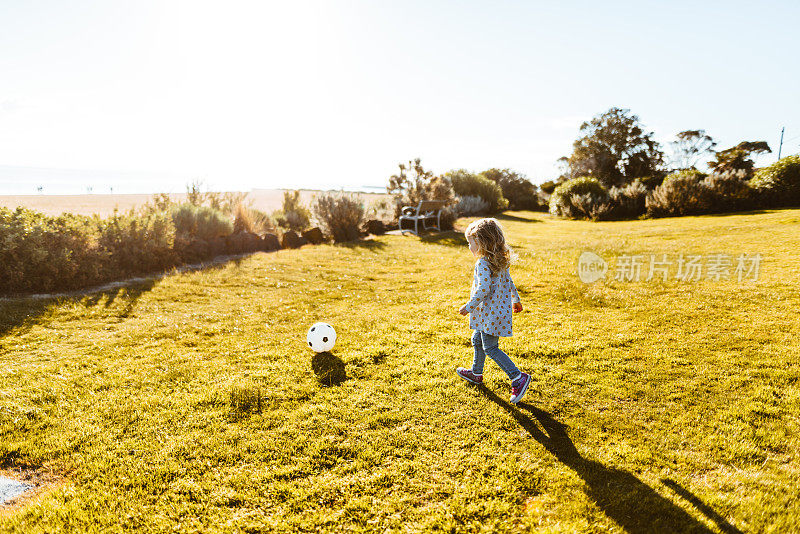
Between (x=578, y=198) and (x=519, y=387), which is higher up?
(x=578, y=198)

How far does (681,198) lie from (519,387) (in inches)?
746

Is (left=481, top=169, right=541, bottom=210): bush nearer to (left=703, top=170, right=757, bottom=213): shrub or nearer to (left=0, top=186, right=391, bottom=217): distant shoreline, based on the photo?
(left=0, top=186, right=391, bottom=217): distant shoreline

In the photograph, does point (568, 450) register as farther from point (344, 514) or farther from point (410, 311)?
point (410, 311)

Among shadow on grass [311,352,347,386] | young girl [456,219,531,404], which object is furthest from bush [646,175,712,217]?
shadow on grass [311,352,347,386]

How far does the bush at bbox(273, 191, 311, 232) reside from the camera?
16.0m

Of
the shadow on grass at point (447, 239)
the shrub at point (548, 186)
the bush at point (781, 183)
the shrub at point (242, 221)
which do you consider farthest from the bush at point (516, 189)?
the shrub at point (242, 221)

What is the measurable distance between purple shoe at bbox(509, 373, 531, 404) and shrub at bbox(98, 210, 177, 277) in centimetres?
831

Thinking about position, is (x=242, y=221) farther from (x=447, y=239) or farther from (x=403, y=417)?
(x=403, y=417)

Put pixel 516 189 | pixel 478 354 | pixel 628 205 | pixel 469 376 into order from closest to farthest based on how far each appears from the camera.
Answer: pixel 478 354 < pixel 469 376 < pixel 628 205 < pixel 516 189

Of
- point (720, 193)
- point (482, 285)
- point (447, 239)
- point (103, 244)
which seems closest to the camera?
point (482, 285)

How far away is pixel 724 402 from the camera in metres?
4.05

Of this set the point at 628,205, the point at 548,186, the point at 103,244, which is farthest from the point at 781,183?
the point at 103,244

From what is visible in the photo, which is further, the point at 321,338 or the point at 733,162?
the point at 733,162

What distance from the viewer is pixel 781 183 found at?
1770 cm
